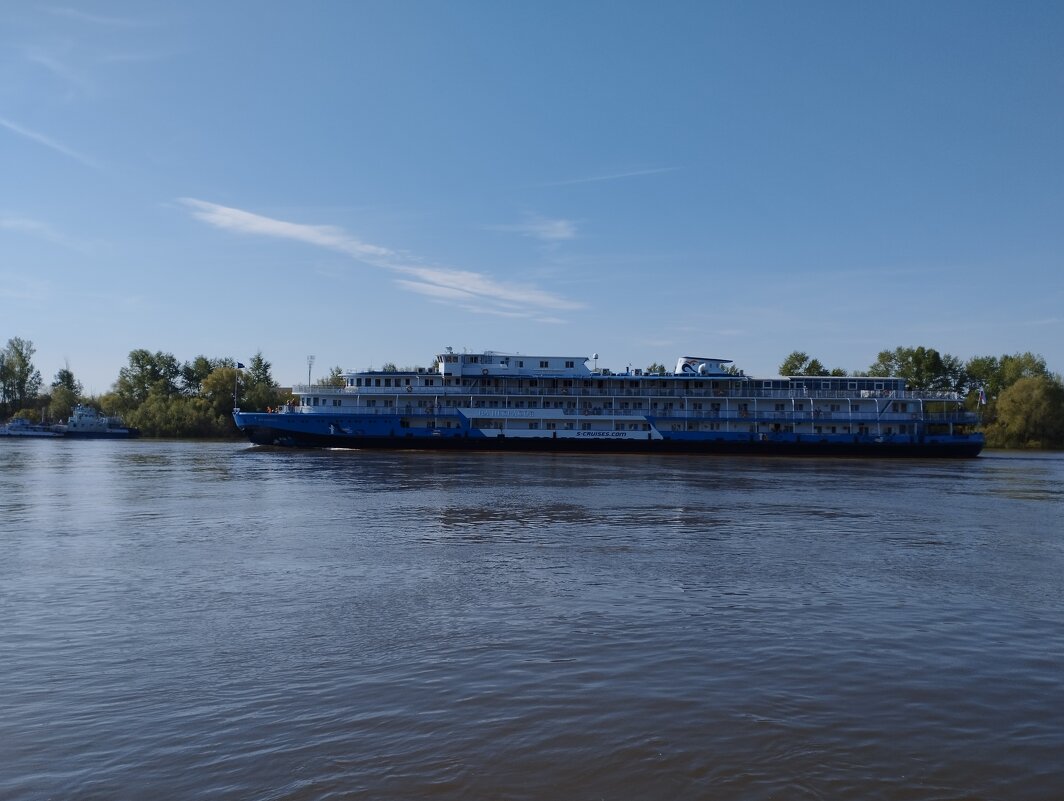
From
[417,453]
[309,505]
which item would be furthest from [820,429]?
[309,505]

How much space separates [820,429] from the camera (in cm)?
8138

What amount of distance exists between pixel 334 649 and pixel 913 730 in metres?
8.21

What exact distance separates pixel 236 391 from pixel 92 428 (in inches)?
1350

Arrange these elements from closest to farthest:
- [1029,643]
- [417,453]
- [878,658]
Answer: [878,658]
[1029,643]
[417,453]

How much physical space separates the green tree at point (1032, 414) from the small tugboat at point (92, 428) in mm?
131618

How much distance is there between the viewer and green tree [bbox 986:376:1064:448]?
107 metres

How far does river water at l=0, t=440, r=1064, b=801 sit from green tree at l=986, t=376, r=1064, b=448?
92.9 meters

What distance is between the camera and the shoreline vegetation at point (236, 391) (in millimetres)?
108938

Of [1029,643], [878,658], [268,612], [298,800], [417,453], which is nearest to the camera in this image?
[298,800]

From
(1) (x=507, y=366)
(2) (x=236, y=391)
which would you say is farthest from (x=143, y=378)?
(1) (x=507, y=366)

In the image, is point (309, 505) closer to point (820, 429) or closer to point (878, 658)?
point (878, 658)

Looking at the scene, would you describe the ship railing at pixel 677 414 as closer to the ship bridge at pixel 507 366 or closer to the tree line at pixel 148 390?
the ship bridge at pixel 507 366

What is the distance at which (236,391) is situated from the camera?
116375 mm

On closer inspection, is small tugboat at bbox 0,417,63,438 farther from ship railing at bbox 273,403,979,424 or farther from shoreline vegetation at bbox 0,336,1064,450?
ship railing at bbox 273,403,979,424
